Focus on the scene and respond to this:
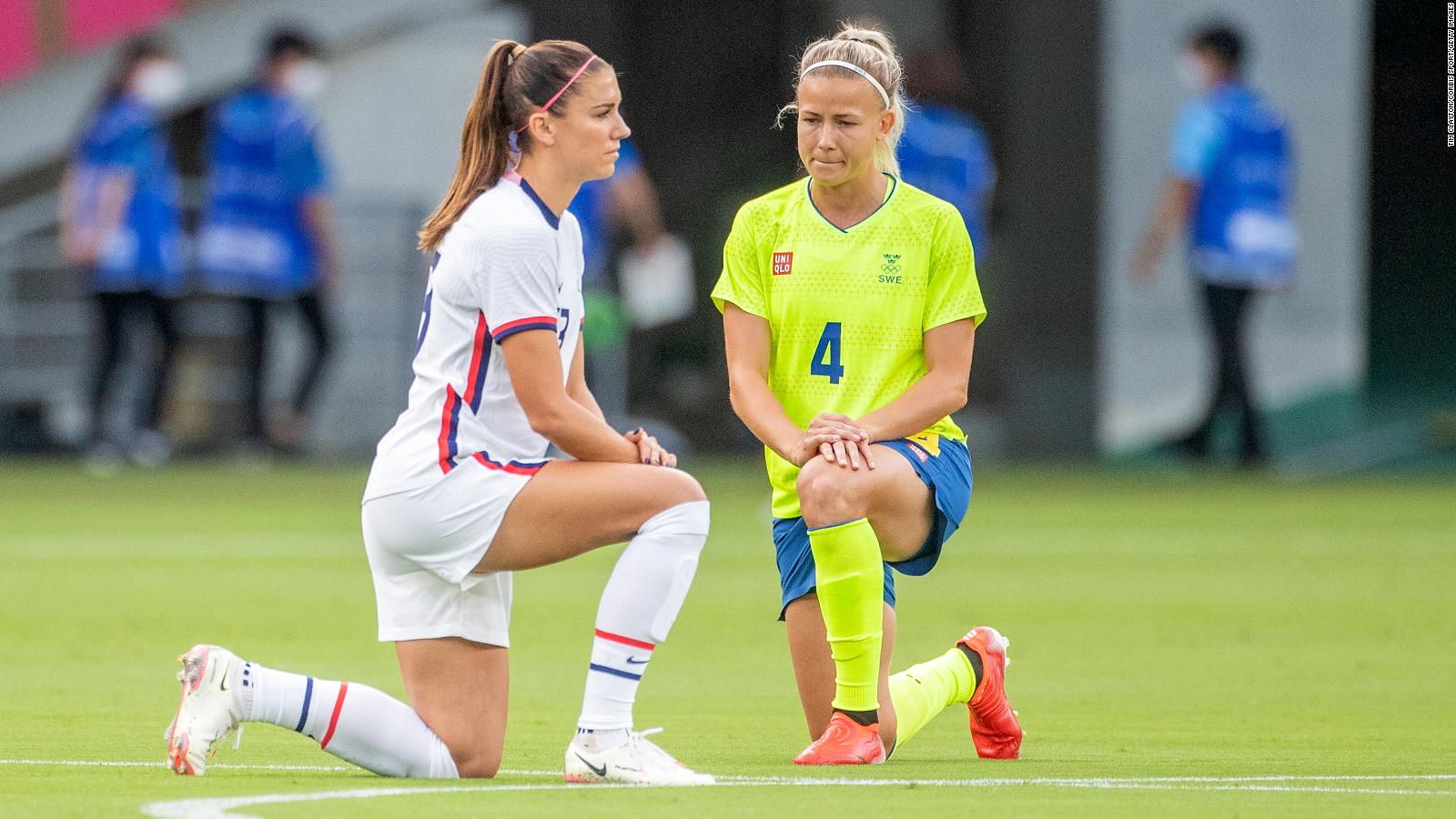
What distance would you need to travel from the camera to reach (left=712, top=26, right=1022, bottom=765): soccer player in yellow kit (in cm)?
568

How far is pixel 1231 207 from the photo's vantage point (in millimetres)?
17031

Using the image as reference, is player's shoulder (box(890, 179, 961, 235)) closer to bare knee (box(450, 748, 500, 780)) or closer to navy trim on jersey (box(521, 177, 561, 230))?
navy trim on jersey (box(521, 177, 561, 230))

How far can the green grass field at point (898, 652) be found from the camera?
5027 mm

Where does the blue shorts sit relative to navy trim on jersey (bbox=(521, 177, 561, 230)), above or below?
below

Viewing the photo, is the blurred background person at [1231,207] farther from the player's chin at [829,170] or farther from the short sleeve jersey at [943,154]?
the player's chin at [829,170]

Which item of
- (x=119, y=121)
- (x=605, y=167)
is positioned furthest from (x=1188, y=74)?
(x=605, y=167)

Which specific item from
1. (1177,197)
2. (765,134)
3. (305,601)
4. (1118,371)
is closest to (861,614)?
(305,601)

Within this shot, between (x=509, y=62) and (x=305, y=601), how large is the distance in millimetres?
4807

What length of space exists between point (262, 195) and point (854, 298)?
41.2ft

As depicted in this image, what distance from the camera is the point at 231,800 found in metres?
4.75

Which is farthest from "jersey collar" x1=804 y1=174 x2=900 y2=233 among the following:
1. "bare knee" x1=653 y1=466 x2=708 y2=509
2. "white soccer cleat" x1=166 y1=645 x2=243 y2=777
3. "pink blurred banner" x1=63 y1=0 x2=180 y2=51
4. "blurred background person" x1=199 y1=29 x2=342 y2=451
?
"pink blurred banner" x1=63 y1=0 x2=180 y2=51

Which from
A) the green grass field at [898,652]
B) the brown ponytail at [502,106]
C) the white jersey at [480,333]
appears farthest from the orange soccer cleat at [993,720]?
the brown ponytail at [502,106]

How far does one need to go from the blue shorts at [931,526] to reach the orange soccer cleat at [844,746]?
40cm

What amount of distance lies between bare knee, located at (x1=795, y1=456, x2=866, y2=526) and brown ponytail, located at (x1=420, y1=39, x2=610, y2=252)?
0.96 m
